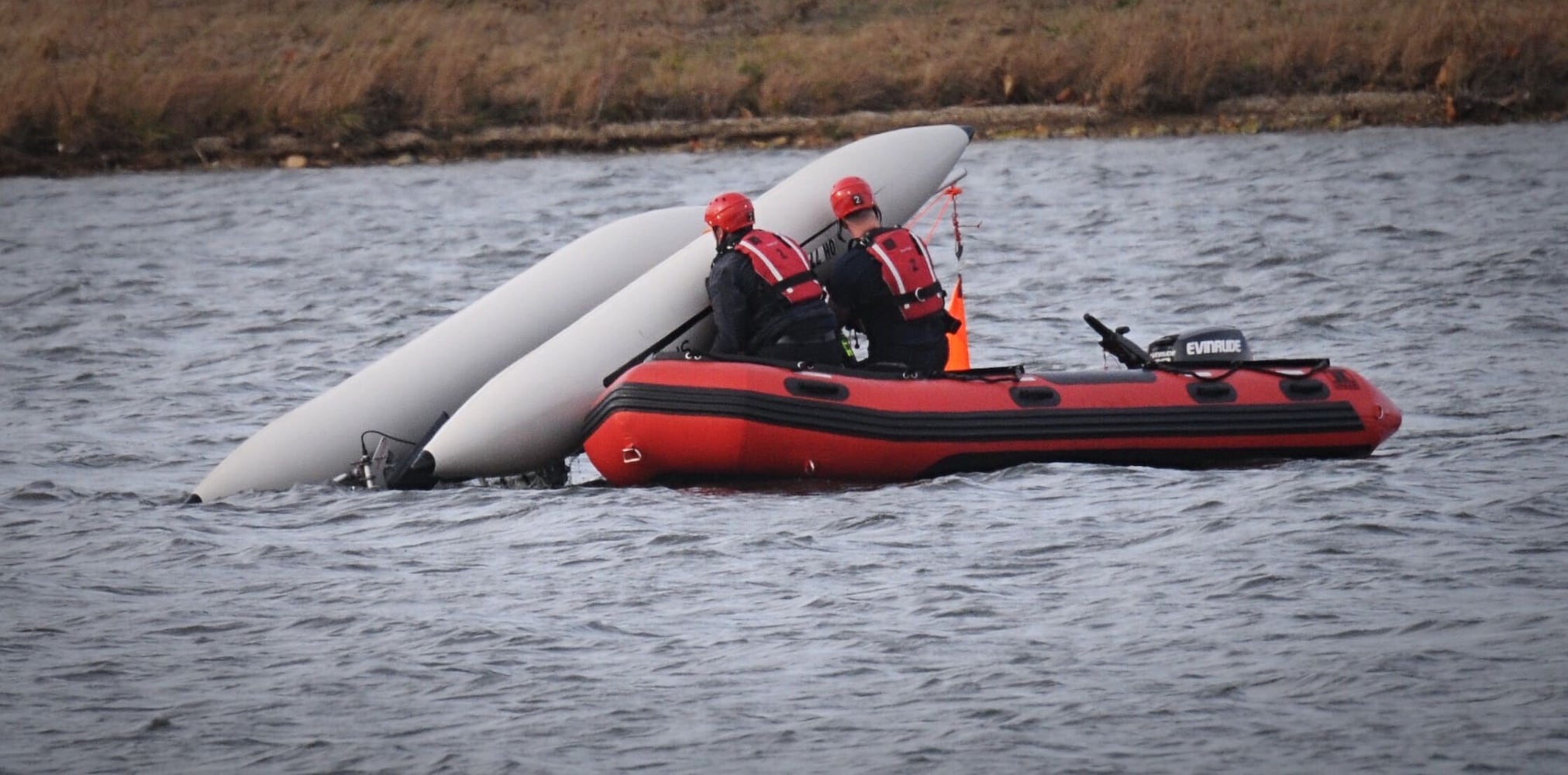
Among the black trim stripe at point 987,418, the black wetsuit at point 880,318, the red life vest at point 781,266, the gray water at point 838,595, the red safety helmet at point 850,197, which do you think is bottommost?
the gray water at point 838,595

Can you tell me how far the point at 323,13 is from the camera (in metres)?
25.7

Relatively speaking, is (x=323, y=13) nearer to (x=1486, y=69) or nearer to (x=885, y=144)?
(x=1486, y=69)

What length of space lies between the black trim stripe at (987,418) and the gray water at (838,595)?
0.18 m

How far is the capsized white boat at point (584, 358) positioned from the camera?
8.02 metres

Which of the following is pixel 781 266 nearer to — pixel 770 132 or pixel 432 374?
pixel 432 374

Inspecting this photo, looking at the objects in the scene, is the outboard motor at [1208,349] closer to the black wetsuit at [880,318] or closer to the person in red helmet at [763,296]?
the black wetsuit at [880,318]

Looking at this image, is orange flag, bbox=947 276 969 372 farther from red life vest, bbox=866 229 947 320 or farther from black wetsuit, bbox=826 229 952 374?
red life vest, bbox=866 229 947 320

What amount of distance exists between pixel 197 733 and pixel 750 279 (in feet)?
10.9

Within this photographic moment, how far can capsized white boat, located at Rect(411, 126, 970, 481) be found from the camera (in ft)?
26.3

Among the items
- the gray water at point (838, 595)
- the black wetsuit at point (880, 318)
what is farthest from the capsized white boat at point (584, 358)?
the black wetsuit at point (880, 318)

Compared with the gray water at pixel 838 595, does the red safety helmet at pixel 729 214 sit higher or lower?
higher

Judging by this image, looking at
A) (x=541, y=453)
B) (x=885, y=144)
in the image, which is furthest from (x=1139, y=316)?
(x=541, y=453)

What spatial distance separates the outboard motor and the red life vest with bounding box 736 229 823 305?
4.98 ft

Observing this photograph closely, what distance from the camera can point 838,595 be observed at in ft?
21.3
